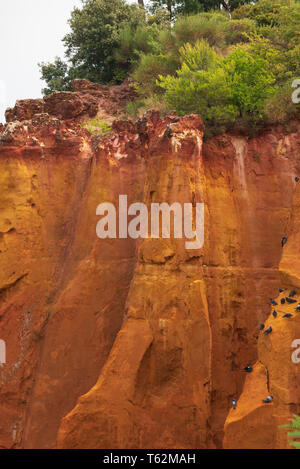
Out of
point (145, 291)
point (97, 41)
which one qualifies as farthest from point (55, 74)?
point (145, 291)

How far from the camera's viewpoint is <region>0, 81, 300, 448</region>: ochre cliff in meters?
7.25

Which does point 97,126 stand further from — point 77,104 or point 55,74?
point 55,74

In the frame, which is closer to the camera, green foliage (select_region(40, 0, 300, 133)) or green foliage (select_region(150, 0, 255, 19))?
green foliage (select_region(40, 0, 300, 133))

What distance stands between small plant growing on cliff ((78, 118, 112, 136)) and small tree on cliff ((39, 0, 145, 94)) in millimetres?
6913

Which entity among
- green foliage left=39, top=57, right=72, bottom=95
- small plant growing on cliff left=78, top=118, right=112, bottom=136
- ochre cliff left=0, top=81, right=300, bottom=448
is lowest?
ochre cliff left=0, top=81, right=300, bottom=448

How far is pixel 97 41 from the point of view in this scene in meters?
20.4

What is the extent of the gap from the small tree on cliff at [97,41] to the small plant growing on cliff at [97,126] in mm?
6913

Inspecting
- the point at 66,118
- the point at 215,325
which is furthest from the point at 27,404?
the point at 66,118

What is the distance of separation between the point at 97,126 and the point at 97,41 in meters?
9.06

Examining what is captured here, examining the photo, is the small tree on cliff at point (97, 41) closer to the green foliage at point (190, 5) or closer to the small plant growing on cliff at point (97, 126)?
the green foliage at point (190, 5)

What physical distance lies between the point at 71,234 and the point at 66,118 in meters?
4.95

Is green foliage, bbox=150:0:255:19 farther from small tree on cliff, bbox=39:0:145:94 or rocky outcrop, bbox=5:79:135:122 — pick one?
rocky outcrop, bbox=5:79:135:122

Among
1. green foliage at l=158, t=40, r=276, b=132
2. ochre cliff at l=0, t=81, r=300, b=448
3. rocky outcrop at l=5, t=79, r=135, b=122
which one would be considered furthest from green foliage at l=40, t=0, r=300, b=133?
ochre cliff at l=0, t=81, r=300, b=448
